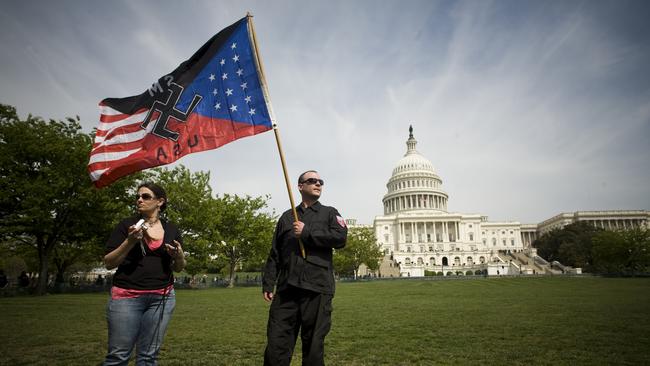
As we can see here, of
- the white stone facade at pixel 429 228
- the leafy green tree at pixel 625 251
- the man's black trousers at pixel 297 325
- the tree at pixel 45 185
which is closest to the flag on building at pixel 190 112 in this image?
the man's black trousers at pixel 297 325

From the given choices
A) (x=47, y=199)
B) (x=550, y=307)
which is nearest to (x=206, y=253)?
(x=47, y=199)

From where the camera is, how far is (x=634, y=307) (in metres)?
14.4

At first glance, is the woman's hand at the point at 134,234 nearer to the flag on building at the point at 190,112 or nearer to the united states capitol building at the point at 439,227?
the flag on building at the point at 190,112

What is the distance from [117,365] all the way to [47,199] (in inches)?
1141

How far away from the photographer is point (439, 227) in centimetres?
11662

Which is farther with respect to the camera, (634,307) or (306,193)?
(634,307)

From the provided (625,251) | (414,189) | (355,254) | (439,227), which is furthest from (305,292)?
(414,189)

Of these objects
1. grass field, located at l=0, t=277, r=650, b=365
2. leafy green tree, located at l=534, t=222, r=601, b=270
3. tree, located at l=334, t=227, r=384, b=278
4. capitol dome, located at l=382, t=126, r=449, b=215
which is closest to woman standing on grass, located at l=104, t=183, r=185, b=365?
grass field, located at l=0, t=277, r=650, b=365

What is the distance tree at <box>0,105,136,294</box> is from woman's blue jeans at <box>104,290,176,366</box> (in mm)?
27873

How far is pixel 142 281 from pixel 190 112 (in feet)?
11.6

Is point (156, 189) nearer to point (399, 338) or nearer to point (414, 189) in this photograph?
point (399, 338)

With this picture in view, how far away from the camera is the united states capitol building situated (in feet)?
352

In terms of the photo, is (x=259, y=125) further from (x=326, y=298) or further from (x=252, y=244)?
(x=252, y=244)

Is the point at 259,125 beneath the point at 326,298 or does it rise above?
above
